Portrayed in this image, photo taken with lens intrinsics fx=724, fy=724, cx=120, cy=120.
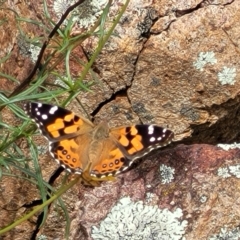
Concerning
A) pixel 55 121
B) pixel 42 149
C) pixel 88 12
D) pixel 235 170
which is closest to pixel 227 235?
pixel 235 170

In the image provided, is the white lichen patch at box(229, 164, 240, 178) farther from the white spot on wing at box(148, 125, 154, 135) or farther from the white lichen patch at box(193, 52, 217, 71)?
the white lichen patch at box(193, 52, 217, 71)

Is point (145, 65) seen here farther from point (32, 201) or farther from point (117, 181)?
point (32, 201)

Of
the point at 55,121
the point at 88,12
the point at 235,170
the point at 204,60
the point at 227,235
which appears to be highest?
the point at 88,12

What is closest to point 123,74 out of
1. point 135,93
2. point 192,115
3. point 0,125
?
point 135,93

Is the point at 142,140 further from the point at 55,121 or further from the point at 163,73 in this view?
the point at 163,73

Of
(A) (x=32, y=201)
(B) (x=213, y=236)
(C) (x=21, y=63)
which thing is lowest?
(B) (x=213, y=236)

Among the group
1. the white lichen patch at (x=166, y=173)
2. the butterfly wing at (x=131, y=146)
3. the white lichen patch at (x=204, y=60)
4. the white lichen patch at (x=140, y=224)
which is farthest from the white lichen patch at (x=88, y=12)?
the white lichen patch at (x=140, y=224)
